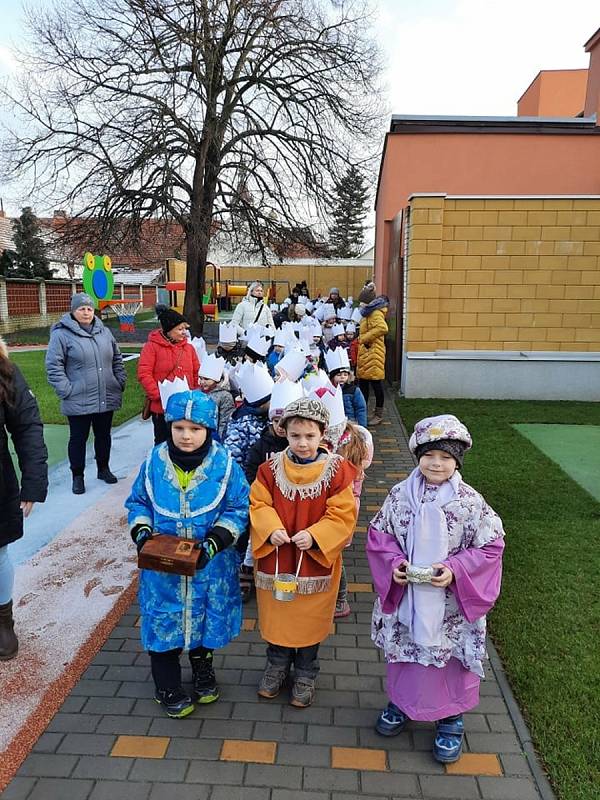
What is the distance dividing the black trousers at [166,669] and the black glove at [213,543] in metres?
0.48

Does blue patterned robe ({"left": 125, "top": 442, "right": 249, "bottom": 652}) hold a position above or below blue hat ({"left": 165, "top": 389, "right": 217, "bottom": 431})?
below

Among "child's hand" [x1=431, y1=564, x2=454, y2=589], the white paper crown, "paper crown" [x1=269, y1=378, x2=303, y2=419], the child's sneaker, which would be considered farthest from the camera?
the white paper crown

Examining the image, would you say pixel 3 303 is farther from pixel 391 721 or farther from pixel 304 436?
pixel 391 721

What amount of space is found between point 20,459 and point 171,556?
4.22ft

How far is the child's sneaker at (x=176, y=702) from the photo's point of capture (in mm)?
2842

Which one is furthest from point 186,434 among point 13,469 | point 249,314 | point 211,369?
point 249,314

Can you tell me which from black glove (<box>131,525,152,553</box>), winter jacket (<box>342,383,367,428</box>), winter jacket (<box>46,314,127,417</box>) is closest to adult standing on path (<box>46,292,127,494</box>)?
winter jacket (<box>46,314,127,417</box>)

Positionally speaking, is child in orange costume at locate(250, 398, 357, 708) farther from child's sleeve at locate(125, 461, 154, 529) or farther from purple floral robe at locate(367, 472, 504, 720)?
child's sleeve at locate(125, 461, 154, 529)

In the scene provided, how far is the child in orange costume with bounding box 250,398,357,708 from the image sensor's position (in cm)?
277

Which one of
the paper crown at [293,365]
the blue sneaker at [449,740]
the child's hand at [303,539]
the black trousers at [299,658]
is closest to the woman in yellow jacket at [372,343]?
the paper crown at [293,365]

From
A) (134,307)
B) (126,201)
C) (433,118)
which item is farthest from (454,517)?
(134,307)

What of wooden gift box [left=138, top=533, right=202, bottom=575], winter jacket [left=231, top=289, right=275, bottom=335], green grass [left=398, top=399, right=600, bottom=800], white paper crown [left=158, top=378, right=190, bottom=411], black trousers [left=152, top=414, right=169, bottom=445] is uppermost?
winter jacket [left=231, top=289, right=275, bottom=335]

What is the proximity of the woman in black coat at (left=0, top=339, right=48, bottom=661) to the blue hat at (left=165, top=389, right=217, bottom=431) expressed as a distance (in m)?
1.03

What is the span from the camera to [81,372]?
18.4 ft
